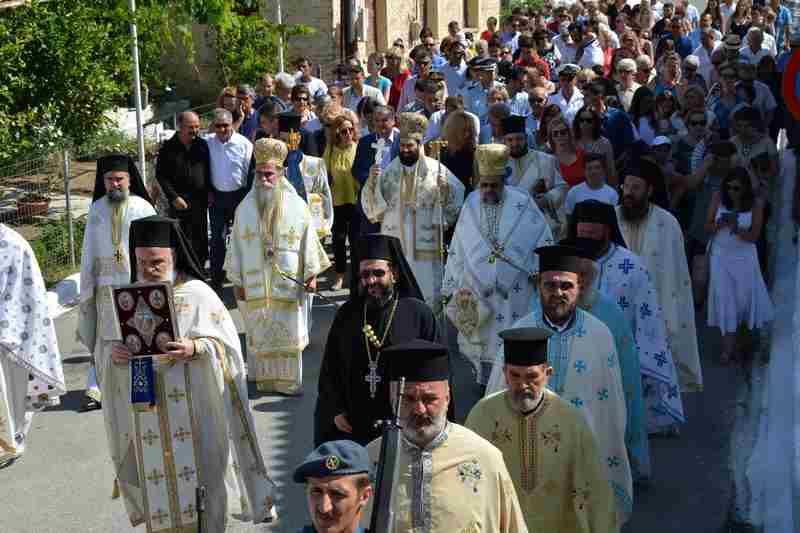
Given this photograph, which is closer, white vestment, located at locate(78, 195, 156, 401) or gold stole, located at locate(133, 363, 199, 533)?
gold stole, located at locate(133, 363, 199, 533)

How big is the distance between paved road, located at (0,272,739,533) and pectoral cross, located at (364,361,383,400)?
1.42 metres

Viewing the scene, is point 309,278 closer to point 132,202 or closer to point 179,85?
point 132,202

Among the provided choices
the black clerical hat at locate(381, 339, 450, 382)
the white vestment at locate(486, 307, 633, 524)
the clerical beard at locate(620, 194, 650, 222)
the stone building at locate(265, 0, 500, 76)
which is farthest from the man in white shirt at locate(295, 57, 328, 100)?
the black clerical hat at locate(381, 339, 450, 382)

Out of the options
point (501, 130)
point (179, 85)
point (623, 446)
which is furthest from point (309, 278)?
point (179, 85)

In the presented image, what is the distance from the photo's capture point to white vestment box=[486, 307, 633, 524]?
762 cm

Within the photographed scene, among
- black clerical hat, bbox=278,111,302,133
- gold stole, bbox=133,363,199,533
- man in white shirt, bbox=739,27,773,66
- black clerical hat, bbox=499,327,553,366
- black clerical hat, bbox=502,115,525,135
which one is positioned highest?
man in white shirt, bbox=739,27,773,66

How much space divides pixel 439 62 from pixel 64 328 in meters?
9.40

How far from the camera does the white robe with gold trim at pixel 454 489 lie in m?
5.96

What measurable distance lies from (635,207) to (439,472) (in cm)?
505

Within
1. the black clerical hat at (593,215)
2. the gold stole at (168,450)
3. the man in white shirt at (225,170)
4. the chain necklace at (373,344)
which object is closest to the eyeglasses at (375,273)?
the chain necklace at (373,344)

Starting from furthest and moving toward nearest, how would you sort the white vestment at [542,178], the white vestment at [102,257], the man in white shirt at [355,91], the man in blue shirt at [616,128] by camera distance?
the man in white shirt at [355,91] → the man in blue shirt at [616,128] → the white vestment at [542,178] → the white vestment at [102,257]

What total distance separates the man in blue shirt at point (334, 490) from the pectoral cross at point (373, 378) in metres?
2.85

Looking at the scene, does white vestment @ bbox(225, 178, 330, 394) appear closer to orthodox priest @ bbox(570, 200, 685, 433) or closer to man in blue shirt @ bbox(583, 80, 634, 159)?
orthodox priest @ bbox(570, 200, 685, 433)

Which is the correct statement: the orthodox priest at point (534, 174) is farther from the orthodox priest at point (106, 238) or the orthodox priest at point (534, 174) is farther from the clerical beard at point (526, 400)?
the clerical beard at point (526, 400)
